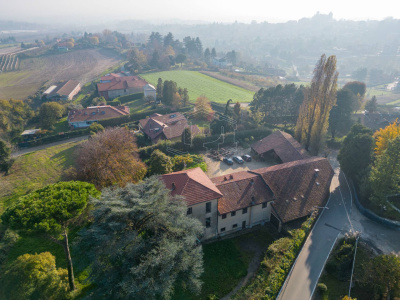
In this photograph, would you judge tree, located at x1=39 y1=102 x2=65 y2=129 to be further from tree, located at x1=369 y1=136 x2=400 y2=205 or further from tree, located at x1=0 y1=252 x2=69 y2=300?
tree, located at x1=369 y1=136 x2=400 y2=205

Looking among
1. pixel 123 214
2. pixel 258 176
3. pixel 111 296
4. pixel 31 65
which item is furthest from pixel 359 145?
pixel 31 65

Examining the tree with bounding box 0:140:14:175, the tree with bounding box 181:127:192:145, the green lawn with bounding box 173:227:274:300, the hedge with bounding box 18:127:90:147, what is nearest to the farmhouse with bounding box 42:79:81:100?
the hedge with bounding box 18:127:90:147

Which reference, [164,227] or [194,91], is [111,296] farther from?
[194,91]

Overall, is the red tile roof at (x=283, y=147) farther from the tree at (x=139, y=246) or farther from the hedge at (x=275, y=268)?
the tree at (x=139, y=246)

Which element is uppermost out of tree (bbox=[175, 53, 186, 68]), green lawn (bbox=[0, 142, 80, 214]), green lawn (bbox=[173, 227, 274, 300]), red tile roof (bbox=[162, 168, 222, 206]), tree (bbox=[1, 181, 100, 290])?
tree (bbox=[175, 53, 186, 68])

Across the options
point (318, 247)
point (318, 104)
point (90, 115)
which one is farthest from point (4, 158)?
point (318, 104)
